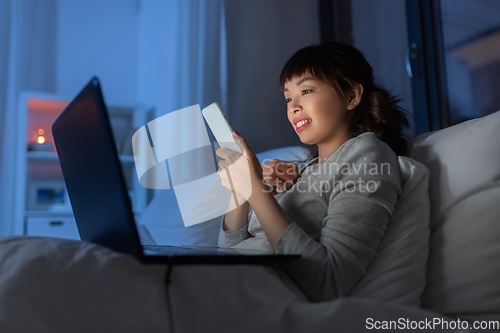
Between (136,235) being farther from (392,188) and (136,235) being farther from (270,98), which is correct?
(270,98)

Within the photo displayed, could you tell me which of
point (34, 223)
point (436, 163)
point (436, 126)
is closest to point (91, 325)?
point (436, 163)

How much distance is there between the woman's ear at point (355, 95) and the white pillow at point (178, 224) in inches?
14.9

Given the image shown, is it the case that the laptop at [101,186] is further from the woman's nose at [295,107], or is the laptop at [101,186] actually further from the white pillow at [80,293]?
the woman's nose at [295,107]

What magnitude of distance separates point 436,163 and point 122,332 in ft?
2.30

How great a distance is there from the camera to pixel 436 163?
849 mm

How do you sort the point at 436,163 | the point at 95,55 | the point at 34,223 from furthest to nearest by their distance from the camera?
the point at 95,55 < the point at 34,223 < the point at 436,163

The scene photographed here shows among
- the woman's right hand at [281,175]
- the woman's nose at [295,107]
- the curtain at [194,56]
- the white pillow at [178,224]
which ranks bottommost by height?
the white pillow at [178,224]

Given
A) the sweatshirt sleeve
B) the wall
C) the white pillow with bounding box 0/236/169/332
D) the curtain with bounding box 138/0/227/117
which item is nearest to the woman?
the sweatshirt sleeve

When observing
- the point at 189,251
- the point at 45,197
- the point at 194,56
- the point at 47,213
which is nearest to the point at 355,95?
the point at 189,251

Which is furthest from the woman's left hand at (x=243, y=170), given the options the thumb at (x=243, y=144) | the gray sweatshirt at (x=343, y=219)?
the gray sweatshirt at (x=343, y=219)

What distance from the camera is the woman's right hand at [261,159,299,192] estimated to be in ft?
3.43

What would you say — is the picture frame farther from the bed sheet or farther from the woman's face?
the bed sheet

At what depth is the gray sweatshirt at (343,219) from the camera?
2.16ft

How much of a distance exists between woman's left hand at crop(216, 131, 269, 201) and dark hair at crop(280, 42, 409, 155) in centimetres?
31
